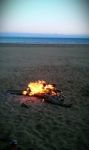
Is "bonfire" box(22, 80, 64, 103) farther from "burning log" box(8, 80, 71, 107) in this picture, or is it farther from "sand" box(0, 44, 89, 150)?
"sand" box(0, 44, 89, 150)

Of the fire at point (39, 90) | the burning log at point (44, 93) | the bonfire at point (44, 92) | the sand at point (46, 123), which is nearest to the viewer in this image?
the sand at point (46, 123)

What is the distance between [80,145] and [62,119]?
2228 mm

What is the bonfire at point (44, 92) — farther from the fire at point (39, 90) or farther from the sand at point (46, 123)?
the sand at point (46, 123)

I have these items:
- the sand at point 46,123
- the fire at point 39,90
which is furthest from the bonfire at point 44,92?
the sand at point 46,123

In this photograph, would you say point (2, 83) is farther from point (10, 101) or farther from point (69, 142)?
point (69, 142)

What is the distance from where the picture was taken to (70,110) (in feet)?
36.7

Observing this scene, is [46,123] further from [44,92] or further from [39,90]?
[39,90]

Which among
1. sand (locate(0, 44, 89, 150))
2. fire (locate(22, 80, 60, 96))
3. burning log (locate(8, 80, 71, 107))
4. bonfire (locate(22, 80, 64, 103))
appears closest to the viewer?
sand (locate(0, 44, 89, 150))

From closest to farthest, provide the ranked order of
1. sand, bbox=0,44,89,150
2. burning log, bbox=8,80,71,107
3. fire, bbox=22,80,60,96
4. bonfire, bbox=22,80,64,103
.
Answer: sand, bbox=0,44,89,150
burning log, bbox=8,80,71,107
bonfire, bbox=22,80,64,103
fire, bbox=22,80,60,96

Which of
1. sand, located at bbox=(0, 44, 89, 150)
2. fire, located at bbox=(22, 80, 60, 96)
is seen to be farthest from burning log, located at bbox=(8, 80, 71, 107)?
sand, located at bbox=(0, 44, 89, 150)

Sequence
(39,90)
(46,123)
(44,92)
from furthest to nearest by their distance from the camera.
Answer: (39,90) < (44,92) < (46,123)

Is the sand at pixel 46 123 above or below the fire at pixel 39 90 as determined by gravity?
below

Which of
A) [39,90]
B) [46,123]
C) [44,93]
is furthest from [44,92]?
[46,123]

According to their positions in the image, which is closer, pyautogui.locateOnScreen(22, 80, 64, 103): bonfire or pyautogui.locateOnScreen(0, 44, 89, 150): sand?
pyautogui.locateOnScreen(0, 44, 89, 150): sand
